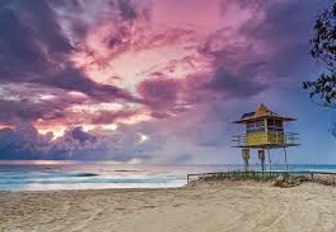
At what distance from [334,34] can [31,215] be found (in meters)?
14.1

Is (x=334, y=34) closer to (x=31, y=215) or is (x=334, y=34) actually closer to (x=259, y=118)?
(x=31, y=215)

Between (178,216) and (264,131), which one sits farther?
(264,131)

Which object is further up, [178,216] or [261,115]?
[261,115]

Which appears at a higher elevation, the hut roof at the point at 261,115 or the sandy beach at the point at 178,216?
the hut roof at the point at 261,115

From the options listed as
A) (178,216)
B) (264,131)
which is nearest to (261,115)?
(264,131)

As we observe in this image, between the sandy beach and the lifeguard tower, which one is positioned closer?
the sandy beach

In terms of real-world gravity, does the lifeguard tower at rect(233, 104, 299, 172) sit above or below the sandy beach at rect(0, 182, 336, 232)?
above

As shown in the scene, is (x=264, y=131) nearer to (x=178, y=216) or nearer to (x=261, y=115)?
(x=261, y=115)

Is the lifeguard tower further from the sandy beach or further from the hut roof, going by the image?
the sandy beach

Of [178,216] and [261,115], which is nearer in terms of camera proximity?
[178,216]

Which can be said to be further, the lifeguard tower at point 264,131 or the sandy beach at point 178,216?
the lifeguard tower at point 264,131

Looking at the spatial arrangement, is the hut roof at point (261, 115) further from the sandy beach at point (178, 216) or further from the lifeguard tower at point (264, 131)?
the sandy beach at point (178, 216)

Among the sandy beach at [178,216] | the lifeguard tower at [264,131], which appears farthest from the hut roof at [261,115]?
the sandy beach at [178,216]

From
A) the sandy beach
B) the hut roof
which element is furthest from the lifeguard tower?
the sandy beach
